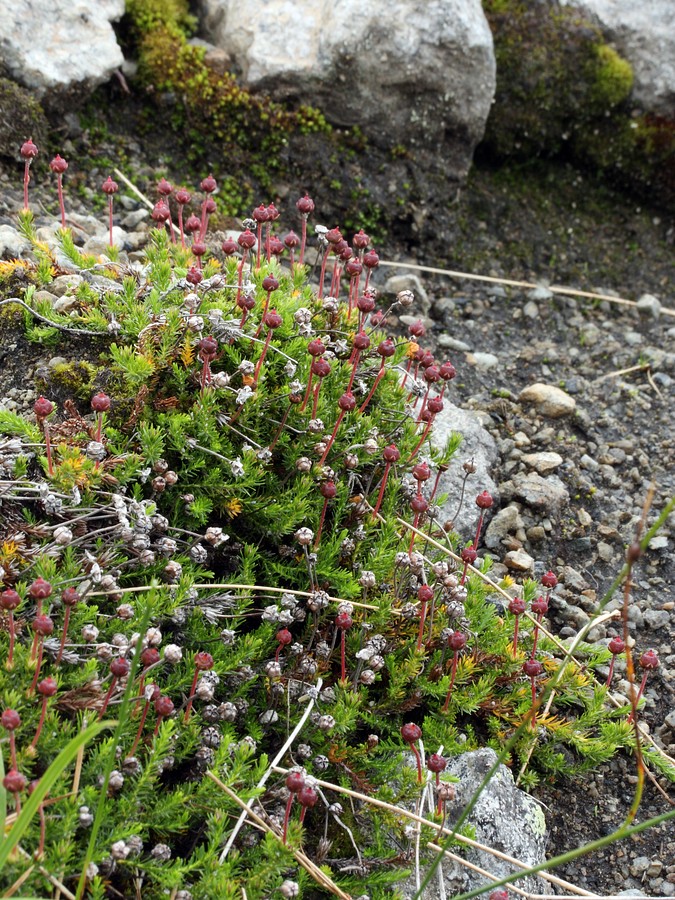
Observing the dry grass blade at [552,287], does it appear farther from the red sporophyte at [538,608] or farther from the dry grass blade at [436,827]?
the dry grass blade at [436,827]

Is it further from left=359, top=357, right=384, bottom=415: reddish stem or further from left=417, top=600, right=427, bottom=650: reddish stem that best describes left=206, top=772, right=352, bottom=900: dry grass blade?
left=359, top=357, right=384, bottom=415: reddish stem

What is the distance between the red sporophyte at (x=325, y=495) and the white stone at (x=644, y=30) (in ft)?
15.1

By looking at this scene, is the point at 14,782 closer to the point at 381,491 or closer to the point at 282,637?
the point at 282,637

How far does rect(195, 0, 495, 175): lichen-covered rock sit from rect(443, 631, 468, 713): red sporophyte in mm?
3901

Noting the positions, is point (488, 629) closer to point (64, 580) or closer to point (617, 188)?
point (64, 580)

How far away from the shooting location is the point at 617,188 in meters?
6.64

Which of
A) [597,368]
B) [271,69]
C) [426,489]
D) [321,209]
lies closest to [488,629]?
[426,489]

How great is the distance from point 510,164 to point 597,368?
196 centimetres

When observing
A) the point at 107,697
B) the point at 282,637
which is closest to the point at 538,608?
the point at 282,637

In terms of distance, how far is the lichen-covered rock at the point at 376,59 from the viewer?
18.4ft

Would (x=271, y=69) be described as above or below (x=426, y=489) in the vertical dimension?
above

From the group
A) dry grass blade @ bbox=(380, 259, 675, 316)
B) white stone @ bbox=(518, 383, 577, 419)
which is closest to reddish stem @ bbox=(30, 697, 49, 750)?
white stone @ bbox=(518, 383, 577, 419)

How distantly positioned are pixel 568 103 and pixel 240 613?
193 inches

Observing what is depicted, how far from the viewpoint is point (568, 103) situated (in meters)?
6.30
